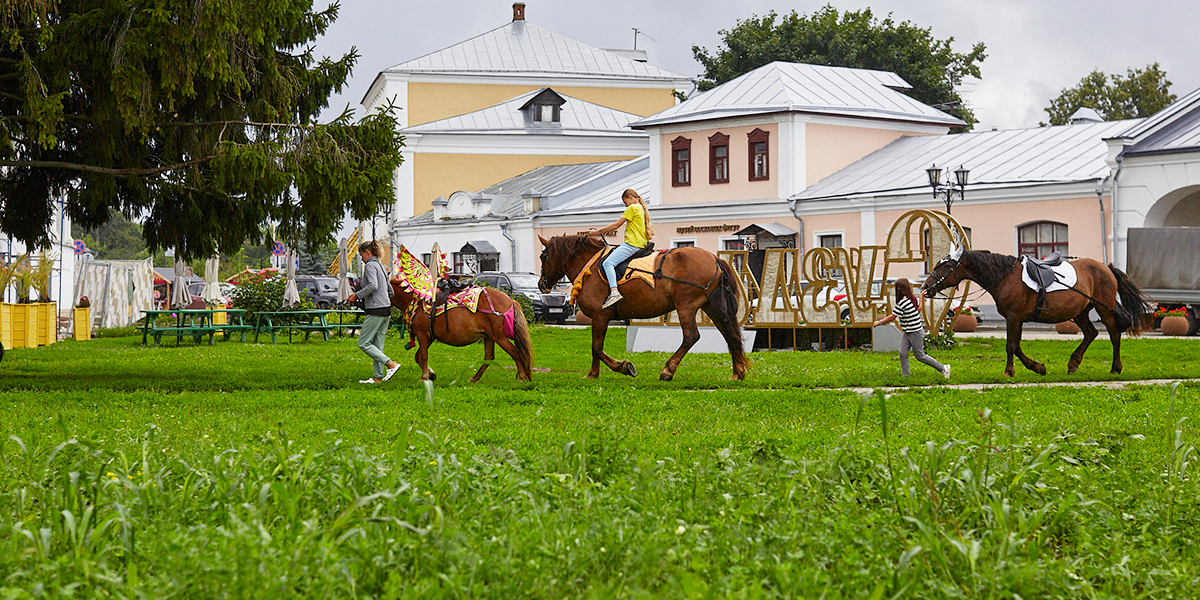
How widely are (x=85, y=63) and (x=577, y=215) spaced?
32.9m

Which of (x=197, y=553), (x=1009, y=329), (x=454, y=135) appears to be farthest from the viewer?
(x=454, y=135)

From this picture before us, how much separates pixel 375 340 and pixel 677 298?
12.0ft

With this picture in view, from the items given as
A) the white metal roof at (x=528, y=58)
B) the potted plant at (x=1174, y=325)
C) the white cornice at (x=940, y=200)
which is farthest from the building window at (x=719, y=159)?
the white metal roof at (x=528, y=58)

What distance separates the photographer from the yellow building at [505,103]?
181 feet

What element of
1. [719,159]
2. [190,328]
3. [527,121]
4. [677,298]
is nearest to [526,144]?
[527,121]

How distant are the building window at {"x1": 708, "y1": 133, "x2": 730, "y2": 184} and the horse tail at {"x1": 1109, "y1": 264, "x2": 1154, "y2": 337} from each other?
26.2 metres

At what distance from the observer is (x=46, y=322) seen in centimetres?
2383

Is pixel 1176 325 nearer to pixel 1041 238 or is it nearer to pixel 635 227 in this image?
pixel 1041 238

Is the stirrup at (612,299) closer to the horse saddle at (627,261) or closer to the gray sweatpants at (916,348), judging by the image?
the horse saddle at (627,261)

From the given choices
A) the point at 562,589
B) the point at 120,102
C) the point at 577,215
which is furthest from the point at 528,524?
the point at 577,215

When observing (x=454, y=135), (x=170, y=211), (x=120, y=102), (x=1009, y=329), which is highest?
(x=454, y=135)

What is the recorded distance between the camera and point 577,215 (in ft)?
149

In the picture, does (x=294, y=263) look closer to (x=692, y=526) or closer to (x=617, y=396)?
(x=617, y=396)

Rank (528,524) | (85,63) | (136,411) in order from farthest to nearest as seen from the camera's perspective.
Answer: (85,63), (136,411), (528,524)
